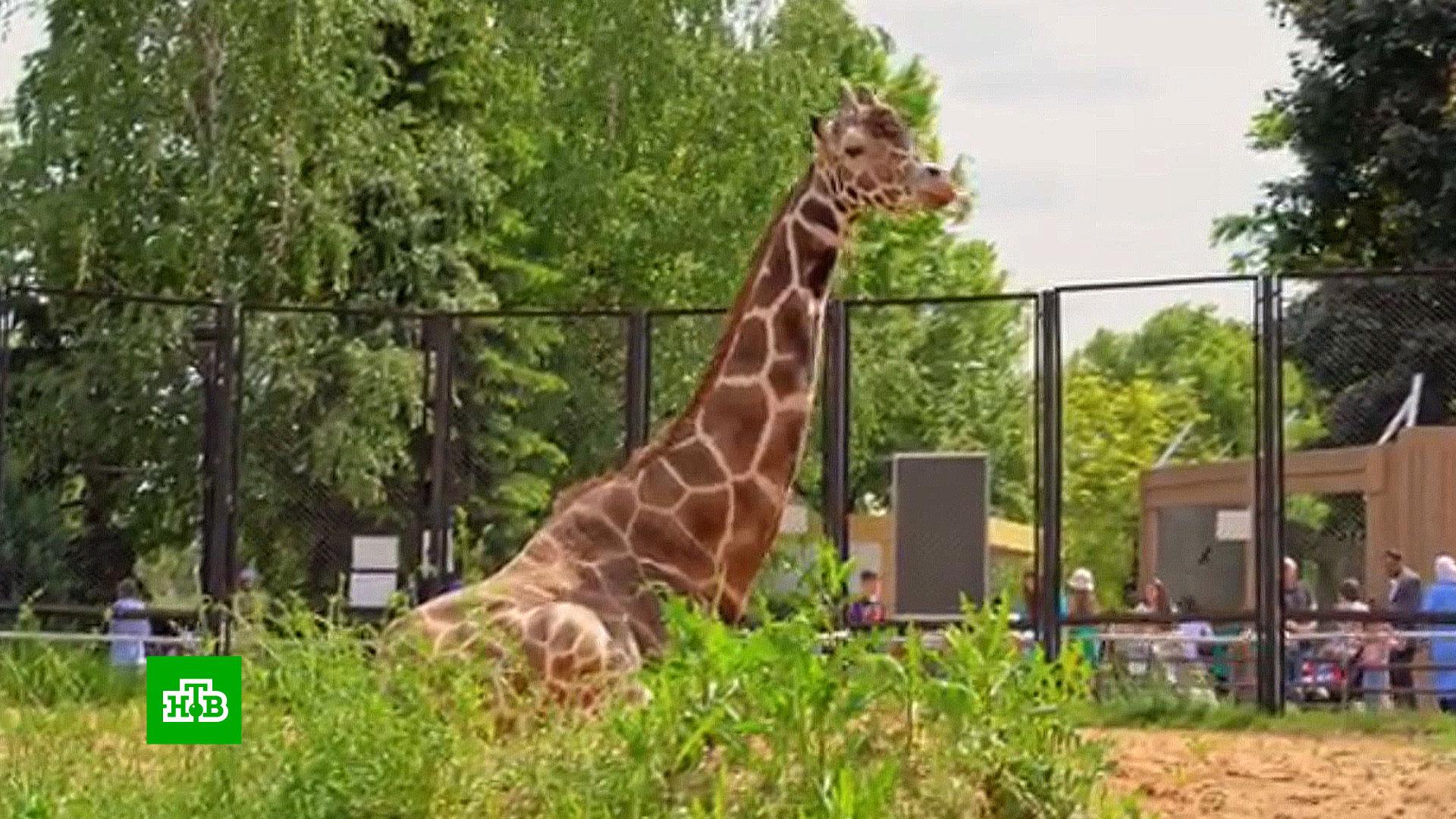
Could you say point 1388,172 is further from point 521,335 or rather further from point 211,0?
point 521,335

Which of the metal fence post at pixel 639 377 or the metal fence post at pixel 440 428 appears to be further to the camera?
the metal fence post at pixel 440 428

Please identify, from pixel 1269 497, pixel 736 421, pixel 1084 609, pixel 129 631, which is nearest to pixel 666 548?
pixel 736 421

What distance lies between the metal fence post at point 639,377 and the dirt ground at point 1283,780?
15.9 ft

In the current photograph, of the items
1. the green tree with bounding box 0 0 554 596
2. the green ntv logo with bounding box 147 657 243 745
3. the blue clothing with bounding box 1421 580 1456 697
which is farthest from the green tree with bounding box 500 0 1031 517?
the green ntv logo with bounding box 147 657 243 745

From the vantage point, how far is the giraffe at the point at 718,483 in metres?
9.13

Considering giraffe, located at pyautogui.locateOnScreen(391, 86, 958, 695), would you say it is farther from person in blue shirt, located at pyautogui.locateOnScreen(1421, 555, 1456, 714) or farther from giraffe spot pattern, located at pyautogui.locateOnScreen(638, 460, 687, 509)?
person in blue shirt, located at pyautogui.locateOnScreen(1421, 555, 1456, 714)

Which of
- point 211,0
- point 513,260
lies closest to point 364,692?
point 211,0

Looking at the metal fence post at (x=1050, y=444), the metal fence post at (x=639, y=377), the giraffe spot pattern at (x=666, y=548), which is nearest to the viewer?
the giraffe spot pattern at (x=666, y=548)

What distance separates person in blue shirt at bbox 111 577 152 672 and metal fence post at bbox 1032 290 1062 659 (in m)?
4.42

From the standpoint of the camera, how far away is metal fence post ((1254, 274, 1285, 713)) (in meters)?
14.0

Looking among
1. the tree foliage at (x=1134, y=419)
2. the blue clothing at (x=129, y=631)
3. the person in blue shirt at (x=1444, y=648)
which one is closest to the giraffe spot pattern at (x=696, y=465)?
the blue clothing at (x=129, y=631)

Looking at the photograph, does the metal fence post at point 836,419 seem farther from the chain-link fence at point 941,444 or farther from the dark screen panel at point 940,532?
the dark screen panel at point 940,532

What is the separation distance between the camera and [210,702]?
25.0ft

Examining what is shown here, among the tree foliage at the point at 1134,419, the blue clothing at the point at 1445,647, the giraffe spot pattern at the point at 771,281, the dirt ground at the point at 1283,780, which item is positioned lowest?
the dirt ground at the point at 1283,780
